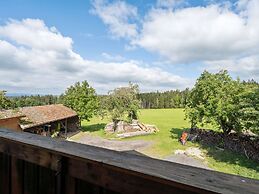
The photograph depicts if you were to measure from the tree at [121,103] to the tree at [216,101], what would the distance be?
8256 millimetres

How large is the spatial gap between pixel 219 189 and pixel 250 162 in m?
20.3

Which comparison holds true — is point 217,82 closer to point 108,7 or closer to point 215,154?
point 215,154

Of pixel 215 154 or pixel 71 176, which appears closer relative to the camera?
pixel 71 176

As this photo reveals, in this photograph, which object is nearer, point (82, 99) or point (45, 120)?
point (45, 120)

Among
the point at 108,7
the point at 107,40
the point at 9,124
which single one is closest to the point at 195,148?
the point at 107,40

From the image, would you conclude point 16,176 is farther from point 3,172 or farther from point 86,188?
point 86,188

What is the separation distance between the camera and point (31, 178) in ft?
6.00

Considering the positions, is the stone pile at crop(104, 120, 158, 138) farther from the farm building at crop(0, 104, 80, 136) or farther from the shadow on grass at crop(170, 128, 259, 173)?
the shadow on grass at crop(170, 128, 259, 173)

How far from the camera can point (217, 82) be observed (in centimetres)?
2441

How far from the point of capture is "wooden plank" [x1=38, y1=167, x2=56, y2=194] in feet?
5.52

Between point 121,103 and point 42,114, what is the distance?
409 inches

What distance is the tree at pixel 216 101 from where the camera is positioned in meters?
21.0

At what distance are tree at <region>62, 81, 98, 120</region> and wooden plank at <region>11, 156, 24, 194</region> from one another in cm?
3116

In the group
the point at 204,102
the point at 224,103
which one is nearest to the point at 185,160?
the point at 224,103
